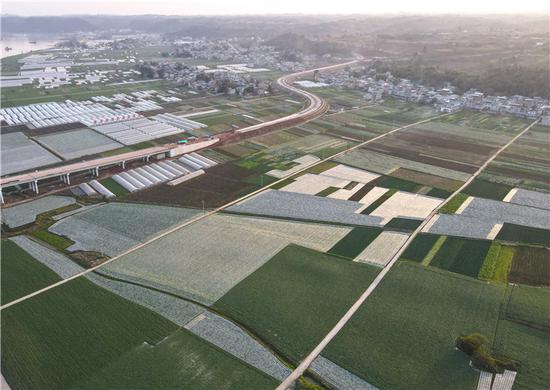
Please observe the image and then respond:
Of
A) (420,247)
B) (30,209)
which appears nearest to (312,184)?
(420,247)

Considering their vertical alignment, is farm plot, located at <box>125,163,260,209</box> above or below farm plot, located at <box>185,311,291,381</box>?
above

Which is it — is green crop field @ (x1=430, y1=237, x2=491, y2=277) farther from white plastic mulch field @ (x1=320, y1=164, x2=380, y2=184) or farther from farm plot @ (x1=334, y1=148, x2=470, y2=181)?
farm plot @ (x1=334, y1=148, x2=470, y2=181)

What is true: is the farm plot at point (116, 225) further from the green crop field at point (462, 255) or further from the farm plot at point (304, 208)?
the green crop field at point (462, 255)

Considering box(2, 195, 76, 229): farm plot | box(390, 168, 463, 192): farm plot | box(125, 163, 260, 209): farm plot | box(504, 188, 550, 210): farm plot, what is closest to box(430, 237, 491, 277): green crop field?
box(504, 188, 550, 210): farm plot

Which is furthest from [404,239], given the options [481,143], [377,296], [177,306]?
[481,143]

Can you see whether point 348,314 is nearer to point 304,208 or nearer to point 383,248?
point 383,248

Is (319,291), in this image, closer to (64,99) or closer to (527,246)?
(527,246)

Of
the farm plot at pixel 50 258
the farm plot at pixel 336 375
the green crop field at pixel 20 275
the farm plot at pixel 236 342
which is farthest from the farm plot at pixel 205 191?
the farm plot at pixel 336 375
